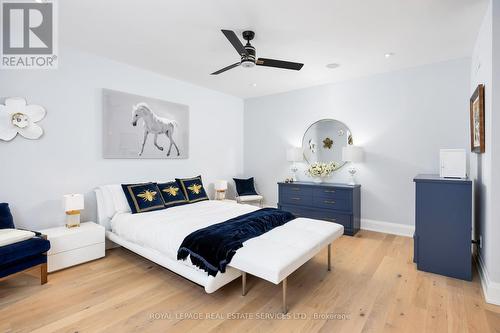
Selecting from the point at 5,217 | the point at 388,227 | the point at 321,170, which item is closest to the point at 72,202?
the point at 5,217

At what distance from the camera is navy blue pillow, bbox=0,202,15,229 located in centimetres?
254

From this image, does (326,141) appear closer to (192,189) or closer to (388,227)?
(388,227)

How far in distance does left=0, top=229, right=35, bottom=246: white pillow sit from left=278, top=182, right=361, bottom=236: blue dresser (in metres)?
3.67

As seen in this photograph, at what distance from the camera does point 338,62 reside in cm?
370

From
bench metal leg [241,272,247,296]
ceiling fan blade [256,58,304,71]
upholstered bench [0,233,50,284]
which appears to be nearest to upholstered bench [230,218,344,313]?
bench metal leg [241,272,247,296]

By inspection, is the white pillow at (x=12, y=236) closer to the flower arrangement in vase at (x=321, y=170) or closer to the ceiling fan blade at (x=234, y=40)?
the ceiling fan blade at (x=234, y=40)

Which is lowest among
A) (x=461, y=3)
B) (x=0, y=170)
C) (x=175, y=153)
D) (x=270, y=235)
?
(x=270, y=235)

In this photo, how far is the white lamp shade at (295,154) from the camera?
16.2 ft

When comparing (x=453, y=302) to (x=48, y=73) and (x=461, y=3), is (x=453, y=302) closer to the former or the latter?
(x=461, y=3)

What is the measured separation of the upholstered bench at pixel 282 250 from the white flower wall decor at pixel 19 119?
9.34 ft

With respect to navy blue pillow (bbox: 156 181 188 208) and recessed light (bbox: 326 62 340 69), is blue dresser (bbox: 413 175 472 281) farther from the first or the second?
navy blue pillow (bbox: 156 181 188 208)

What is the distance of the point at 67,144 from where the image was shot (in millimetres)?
3234

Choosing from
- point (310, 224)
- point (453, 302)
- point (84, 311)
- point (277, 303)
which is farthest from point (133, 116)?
point (453, 302)

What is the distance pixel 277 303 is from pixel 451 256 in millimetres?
1933
